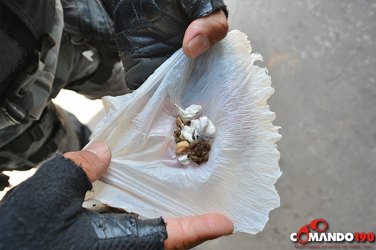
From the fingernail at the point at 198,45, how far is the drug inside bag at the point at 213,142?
1.2 inches

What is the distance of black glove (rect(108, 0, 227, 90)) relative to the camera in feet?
1.80

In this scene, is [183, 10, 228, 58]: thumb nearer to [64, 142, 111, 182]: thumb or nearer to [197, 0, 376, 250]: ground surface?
[64, 142, 111, 182]: thumb

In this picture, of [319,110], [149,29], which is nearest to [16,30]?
[149,29]

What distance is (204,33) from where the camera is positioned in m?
0.51

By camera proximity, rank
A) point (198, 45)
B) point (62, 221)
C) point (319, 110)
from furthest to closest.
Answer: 1. point (319, 110)
2. point (198, 45)
3. point (62, 221)

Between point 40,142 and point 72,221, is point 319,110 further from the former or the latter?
point 72,221

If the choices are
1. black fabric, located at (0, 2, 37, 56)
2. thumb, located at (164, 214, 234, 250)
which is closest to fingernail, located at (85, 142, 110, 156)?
thumb, located at (164, 214, 234, 250)

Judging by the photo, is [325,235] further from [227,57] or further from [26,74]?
[26,74]

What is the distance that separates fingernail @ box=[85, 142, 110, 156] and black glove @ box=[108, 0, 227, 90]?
17 centimetres

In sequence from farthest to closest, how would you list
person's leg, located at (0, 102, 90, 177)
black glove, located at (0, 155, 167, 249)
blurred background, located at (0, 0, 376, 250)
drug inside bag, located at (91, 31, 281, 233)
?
blurred background, located at (0, 0, 376, 250) → person's leg, located at (0, 102, 90, 177) → drug inside bag, located at (91, 31, 281, 233) → black glove, located at (0, 155, 167, 249)

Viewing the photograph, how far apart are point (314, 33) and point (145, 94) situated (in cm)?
83

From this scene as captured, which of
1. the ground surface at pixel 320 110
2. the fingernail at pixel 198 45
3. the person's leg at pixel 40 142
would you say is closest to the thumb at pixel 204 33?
the fingernail at pixel 198 45

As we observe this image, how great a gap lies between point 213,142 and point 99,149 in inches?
6.5

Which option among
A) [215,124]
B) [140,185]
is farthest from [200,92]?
[140,185]
